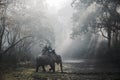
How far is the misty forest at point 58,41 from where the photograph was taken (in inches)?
1049

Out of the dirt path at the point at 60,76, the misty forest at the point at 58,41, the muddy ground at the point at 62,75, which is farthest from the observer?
the misty forest at the point at 58,41

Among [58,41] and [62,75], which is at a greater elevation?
[58,41]

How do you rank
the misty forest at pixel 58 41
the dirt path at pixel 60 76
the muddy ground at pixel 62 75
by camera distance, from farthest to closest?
the misty forest at pixel 58 41 → the muddy ground at pixel 62 75 → the dirt path at pixel 60 76

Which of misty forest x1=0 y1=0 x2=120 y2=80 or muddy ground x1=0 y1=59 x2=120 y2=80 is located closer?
muddy ground x1=0 y1=59 x2=120 y2=80

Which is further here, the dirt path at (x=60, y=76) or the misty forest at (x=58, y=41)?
the misty forest at (x=58, y=41)

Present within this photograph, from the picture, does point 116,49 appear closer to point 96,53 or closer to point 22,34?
point 96,53

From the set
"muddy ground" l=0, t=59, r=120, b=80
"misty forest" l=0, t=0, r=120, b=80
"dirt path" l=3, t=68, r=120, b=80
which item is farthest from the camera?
"misty forest" l=0, t=0, r=120, b=80

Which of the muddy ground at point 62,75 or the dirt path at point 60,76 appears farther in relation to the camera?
the muddy ground at point 62,75

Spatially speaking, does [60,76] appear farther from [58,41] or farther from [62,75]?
[58,41]

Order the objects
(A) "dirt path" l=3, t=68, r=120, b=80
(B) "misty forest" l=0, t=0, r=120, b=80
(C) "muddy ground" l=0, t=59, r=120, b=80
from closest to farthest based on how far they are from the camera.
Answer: (A) "dirt path" l=3, t=68, r=120, b=80, (C) "muddy ground" l=0, t=59, r=120, b=80, (B) "misty forest" l=0, t=0, r=120, b=80

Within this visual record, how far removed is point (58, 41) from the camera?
100375 mm

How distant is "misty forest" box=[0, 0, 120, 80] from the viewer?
26.6 meters

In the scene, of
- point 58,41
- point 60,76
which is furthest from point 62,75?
point 58,41

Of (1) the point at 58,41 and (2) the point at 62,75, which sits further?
(1) the point at 58,41
